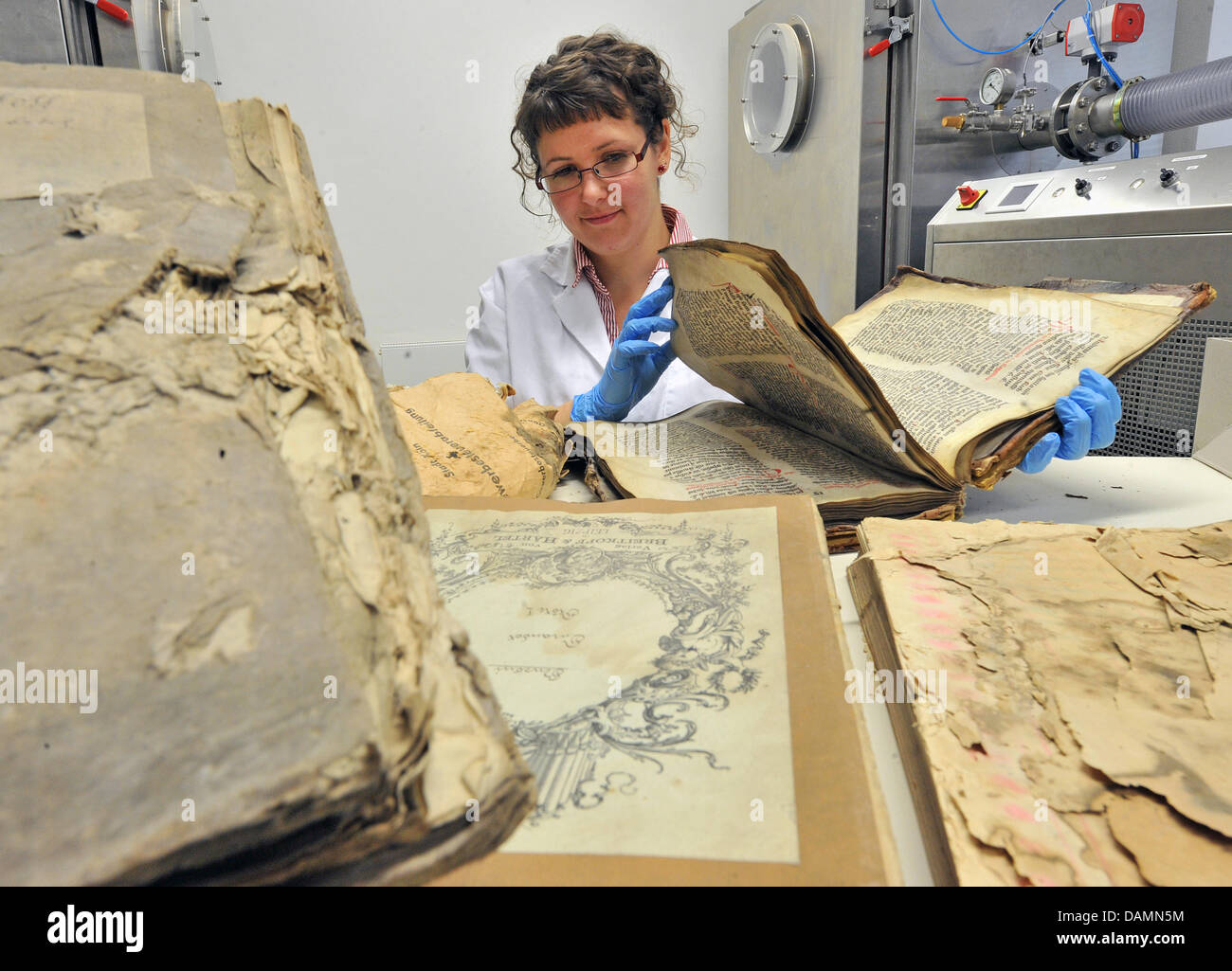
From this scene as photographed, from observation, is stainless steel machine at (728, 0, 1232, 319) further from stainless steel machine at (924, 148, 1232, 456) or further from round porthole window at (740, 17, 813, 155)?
stainless steel machine at (924, 148, 1232, 456)

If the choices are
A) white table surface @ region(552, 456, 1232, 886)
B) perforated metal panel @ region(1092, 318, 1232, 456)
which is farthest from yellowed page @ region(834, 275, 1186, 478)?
perforated metal panel @ region(1092, 318, 1232, 456)

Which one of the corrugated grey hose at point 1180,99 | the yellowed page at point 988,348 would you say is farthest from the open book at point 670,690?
the corrugated grey hose at point 1180,99

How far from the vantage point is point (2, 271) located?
0.33 m

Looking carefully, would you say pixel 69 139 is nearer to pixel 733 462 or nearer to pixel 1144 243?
pixel 733 462

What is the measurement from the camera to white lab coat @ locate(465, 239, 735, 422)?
1.57m

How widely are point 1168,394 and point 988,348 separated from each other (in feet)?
1.41

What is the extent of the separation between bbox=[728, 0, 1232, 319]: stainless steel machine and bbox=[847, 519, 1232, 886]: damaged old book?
1175 millimetres

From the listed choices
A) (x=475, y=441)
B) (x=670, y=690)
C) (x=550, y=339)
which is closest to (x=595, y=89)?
(x=550, y=339)

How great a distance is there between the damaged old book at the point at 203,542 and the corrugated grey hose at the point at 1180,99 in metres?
1.39

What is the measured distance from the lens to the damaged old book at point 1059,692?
31 cm

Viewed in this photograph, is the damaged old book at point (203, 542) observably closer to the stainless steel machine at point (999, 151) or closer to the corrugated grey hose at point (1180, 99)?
the stainless steel machine at point (999, 151)
